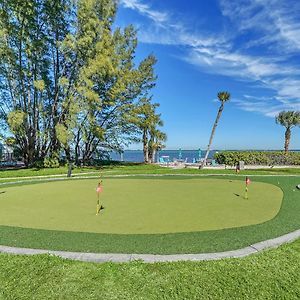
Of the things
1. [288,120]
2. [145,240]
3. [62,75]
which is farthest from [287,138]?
[145,240]

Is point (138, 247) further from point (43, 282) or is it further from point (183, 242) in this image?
point (43, 282)

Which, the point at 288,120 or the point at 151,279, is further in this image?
the point at 288,120

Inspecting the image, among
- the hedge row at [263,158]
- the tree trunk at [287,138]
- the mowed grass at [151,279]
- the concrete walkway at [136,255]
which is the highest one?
the tree trunk at [287,138]

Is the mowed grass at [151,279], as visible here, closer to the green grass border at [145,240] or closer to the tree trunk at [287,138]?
the green grass border at [145,240]

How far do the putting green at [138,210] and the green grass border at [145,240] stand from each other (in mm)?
323

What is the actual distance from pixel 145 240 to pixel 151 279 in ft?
3.77

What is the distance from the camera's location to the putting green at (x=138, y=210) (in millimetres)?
4957

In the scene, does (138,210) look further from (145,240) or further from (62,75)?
(62,75)

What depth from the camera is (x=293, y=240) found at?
417 cm

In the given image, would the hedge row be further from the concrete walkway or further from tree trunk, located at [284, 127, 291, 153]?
the concrete walkway

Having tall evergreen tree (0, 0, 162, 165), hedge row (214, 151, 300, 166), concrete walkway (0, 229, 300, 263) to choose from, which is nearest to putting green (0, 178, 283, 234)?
concrete walkway (0, 229, 300, 263)

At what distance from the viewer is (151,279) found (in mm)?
2943

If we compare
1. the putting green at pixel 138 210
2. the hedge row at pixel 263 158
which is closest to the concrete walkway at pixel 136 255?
the putting green at pixel 138 210

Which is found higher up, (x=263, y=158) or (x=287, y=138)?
(x=287, y=138)
